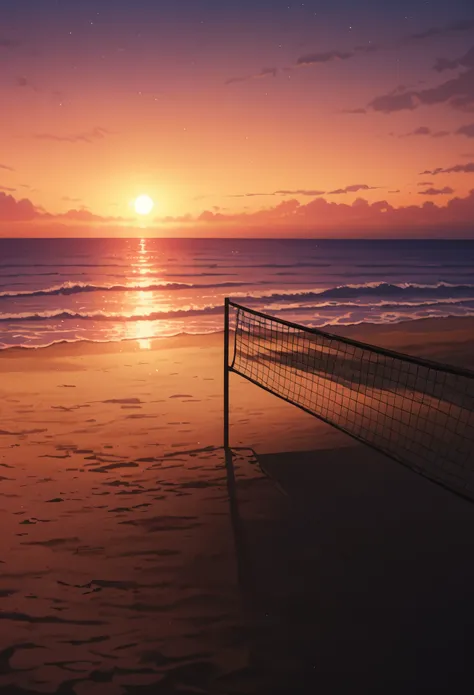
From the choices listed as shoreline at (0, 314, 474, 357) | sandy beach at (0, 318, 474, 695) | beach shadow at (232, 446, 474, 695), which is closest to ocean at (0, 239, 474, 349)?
shoreline at (0, 314, 474, 357)

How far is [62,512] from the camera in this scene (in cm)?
637

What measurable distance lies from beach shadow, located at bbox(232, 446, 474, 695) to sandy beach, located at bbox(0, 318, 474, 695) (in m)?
0.02

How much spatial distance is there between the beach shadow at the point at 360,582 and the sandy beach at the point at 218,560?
2 centimetres

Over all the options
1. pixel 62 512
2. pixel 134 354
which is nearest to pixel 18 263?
pixel 134 354

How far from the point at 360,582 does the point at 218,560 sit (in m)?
1.20

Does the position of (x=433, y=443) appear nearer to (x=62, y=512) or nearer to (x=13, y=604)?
(x=62, y=512)

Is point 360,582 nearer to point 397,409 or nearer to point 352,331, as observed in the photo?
point 397,409

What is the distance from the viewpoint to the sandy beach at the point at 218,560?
4.15 metres

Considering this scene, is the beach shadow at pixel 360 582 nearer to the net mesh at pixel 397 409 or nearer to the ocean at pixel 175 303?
the net mesh at pixel 397 409

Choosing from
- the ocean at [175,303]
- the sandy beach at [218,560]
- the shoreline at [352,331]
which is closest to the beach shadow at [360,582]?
the sandy beach at [218,560]

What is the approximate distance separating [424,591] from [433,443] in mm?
3725

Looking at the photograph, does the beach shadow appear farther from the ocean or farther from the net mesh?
the ocean

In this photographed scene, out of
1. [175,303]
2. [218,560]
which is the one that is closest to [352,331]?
[175,303]

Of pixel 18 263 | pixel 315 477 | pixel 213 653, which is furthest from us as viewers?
pixel 18 263
